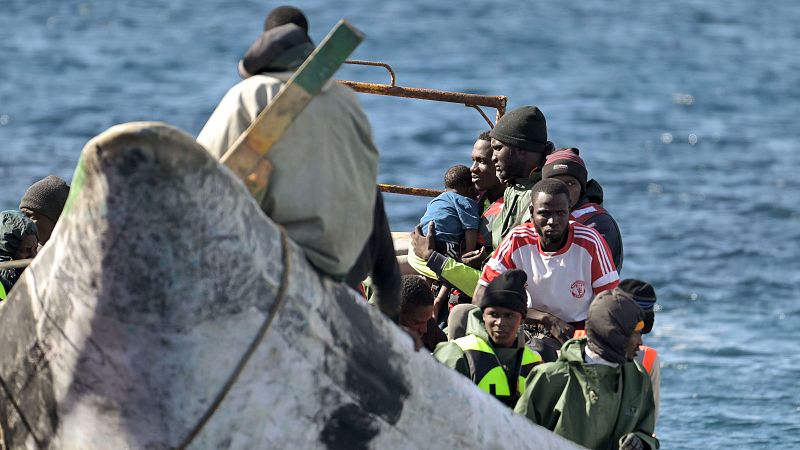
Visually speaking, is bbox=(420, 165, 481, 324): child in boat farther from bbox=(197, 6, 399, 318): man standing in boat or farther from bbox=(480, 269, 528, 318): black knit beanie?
bbox=(197, 6, 399, 318): man standing in boat

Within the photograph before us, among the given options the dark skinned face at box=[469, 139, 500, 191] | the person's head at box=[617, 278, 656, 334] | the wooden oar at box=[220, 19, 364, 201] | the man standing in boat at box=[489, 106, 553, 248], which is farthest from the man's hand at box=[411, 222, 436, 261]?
the wooden oar at box=[220, 19, 364, 201]

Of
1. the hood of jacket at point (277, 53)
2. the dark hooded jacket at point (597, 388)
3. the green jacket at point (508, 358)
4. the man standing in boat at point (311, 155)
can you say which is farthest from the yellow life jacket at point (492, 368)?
the hood of jacket at point (277, 53)

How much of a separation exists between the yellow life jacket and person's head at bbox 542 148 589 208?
1382 millimetres

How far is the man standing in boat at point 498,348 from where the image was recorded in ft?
25.1

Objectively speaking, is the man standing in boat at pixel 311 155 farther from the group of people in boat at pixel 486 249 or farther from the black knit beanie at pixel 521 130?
the black knit beanie at pixel 521 130

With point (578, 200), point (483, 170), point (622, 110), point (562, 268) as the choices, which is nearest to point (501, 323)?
point (562, 268)

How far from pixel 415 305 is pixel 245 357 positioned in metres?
3.10

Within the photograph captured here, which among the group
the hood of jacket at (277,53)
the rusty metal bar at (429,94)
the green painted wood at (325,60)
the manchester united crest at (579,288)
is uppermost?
the green painted wood at (325,60)

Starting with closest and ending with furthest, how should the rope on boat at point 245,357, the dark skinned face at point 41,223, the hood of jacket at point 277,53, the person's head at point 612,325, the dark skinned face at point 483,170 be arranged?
the rope on boat at point 245,357, the hood of jacket at point 277,53, the person's head at point 612,325, the dark skinned face at point 41,223, the dark skinned face at point 483,170

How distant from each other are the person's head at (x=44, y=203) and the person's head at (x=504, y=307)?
2759 mm

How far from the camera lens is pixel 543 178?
893 cm

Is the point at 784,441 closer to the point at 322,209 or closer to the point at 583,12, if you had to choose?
the point at 322,209

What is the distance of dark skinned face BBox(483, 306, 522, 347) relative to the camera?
770cm

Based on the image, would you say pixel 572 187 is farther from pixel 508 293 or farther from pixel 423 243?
pixel 508 293
